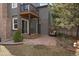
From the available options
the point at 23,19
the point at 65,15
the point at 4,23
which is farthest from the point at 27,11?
the point at 65,15

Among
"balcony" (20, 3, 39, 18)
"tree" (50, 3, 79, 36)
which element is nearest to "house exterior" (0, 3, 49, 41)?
"balcony" (20, 3, 39, 18)

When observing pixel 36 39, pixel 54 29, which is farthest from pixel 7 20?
pixel 54 29

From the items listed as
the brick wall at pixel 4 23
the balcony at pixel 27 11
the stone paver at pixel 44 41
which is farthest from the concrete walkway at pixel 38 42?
the balcony at pixel 27 11

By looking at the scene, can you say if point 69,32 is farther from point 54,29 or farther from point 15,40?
point 15,40

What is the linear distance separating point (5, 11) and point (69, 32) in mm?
775

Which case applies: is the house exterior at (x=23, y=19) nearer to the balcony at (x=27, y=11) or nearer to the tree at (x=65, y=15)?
the balcony at (x=27, y=11)

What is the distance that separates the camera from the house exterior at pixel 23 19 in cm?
185

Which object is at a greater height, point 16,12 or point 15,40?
point 16,12

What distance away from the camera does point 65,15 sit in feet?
6.11

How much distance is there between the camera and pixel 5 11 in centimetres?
184

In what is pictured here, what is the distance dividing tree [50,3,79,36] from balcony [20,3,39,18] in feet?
0.72

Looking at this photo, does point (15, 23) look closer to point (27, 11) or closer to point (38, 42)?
point (27, 11)

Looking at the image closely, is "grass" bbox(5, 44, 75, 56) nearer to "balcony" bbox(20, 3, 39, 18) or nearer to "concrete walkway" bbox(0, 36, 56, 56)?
"concrete walkway" bbox(0, 36, 56, 56)

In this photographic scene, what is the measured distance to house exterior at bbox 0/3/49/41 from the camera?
1854mm
